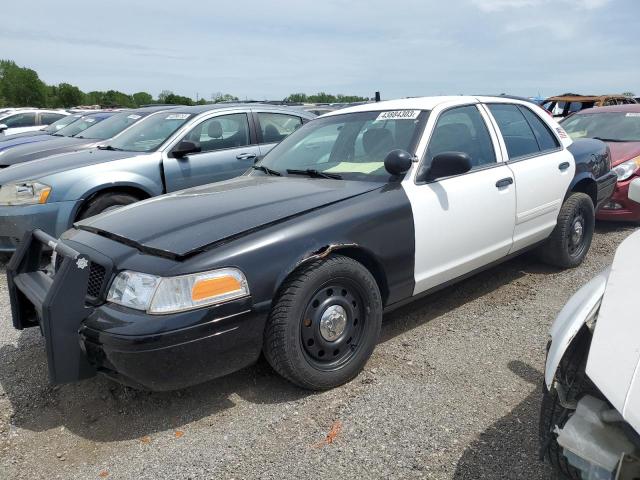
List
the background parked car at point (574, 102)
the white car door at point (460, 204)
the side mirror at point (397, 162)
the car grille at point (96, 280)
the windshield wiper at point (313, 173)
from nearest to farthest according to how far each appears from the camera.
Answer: the car grille at point (96, 280) < the side mirror at point (397, 162) < the white car door at point (460, 204) < the windshield wiper at point (313, 173) < the background parked car at point (574, 102)

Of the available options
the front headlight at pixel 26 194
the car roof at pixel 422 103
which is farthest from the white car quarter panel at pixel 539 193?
the front headlight at pixel 26 194

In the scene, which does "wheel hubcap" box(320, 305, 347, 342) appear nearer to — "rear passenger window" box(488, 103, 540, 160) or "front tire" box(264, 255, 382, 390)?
"front tire" box(264, 255, 382, 390)

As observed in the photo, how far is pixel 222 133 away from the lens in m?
6.29

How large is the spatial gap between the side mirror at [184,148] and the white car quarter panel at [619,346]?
4.70m

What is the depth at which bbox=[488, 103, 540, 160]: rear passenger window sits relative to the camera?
13.6ft

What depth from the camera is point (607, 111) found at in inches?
307

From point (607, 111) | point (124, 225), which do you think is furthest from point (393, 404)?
point (607, 111)

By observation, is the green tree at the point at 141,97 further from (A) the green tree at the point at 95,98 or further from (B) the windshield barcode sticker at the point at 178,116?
(B) the windshield barcode sticker at the point at 178,116

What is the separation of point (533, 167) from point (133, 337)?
10.7 feet

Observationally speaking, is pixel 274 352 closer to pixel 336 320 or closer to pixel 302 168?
pixel 336 320

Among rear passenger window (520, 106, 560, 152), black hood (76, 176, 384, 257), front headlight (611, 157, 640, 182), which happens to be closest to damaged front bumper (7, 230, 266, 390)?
black hood (76, 176, 384, 257)

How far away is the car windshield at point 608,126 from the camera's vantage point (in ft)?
23.6

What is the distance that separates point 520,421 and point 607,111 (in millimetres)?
6681

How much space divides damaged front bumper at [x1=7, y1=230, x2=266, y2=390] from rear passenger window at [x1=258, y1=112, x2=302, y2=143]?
4237mm
